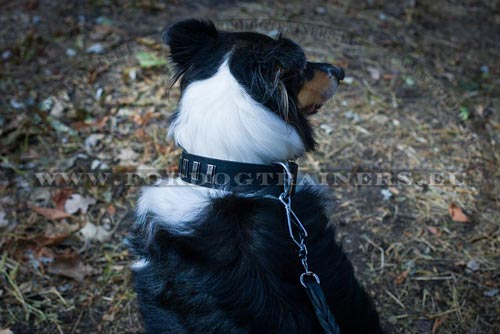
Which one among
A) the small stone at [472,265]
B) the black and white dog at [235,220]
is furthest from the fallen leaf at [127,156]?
the small stone at [472,265]

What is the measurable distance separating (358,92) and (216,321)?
10.5 feet

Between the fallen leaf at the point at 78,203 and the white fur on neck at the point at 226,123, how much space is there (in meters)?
1.70

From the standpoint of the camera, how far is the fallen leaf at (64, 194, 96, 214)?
3543 millimetres

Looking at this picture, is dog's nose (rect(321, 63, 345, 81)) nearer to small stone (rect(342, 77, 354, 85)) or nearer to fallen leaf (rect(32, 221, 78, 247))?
fallen leaf (rect(32, 221, 78, 247))

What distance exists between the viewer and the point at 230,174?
2092 millimetres

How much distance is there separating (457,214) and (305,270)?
2.07 m

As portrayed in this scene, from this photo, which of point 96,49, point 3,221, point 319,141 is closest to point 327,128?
point 319,141

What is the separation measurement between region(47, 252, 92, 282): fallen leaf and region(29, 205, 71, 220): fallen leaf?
14.4 inches

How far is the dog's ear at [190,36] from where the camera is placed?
2.32m

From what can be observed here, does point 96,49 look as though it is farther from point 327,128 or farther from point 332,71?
point 332,71

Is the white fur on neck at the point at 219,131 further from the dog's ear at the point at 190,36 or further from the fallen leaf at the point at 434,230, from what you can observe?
the fallen leaf at the point at 434,230

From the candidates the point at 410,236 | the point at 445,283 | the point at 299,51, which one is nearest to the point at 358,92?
the point at 410,236

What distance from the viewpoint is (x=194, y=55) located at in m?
2.32

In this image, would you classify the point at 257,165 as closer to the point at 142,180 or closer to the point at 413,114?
the point at 142,180
